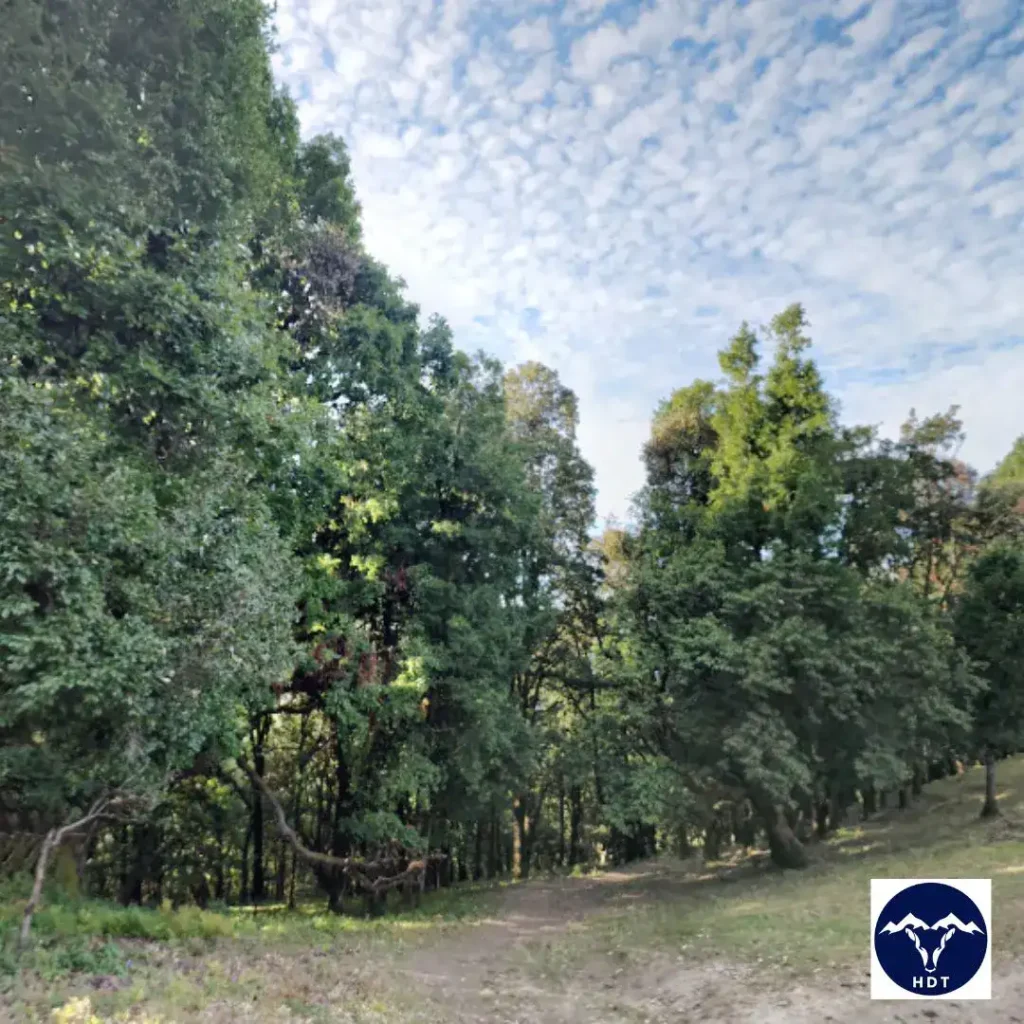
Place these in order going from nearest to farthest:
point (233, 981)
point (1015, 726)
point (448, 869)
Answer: point (233, 981) < point (1015, 726) < point (448, 869)

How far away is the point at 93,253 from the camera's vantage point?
860cm

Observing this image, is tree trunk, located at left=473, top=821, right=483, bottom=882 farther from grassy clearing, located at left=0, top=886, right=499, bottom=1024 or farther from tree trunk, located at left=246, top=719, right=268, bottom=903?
grassy clearing, located at left=0, top=886, right=499, bottom=1024

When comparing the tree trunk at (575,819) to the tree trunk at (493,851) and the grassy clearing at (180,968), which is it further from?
the grassy clearing at (180,968)

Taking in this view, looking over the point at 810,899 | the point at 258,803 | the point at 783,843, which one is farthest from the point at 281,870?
the point at 810,899

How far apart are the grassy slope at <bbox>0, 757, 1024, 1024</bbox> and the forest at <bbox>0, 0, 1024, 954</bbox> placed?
4.59ft

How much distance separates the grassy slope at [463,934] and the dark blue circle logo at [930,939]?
498 millimetres

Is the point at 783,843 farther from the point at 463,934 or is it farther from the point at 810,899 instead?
the point at 463,934

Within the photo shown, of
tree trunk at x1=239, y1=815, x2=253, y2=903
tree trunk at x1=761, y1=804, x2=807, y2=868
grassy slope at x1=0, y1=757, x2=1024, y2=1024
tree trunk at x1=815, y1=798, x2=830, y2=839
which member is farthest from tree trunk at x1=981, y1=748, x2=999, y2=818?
tree trunk at x1=239, y1=815, x2=253, y2=903

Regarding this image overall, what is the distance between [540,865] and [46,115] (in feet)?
124

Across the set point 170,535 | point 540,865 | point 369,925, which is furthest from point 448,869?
point 170,535

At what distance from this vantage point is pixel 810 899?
542 inches

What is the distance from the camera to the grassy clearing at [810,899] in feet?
33.5

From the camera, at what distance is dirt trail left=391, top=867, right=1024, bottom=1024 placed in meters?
7.47

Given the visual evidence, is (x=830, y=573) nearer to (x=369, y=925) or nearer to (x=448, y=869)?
(x=369, y=925)
